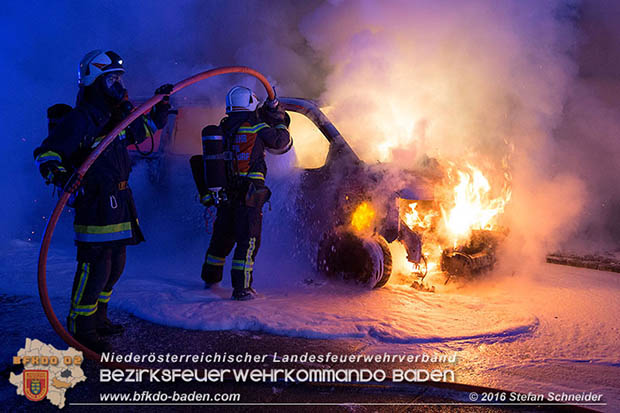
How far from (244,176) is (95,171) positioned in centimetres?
155

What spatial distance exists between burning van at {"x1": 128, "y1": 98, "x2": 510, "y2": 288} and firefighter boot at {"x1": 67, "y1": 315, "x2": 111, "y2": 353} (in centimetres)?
246

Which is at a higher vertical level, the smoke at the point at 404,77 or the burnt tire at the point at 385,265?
the smoke at the point at 404,77

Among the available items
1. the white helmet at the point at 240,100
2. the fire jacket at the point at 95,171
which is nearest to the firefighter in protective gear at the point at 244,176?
the white helmet at the point at 240,100

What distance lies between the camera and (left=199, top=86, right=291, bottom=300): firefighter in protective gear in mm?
4320

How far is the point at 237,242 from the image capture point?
4.41 meters

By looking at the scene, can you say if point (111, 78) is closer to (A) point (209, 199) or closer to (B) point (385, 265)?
(A) point (209, 199)

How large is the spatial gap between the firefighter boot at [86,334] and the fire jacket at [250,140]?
164cm

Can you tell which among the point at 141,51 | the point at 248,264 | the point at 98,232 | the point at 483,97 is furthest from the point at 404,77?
the point at 141,51

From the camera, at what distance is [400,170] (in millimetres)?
4832

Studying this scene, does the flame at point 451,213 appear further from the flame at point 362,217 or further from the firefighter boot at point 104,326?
the firefighter boot at point 104,326

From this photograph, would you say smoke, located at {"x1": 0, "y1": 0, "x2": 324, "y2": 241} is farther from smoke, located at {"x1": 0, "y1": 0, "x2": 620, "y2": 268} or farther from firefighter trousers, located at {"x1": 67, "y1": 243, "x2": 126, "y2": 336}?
firefighter trousers, located at {"x1": 67, "y1": 243, "x2": 126, "y2": 336}

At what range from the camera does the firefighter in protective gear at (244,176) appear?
4.32 meters

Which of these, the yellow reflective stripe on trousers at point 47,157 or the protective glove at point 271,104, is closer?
the yellow reflective stripe on trousers at point 47,157

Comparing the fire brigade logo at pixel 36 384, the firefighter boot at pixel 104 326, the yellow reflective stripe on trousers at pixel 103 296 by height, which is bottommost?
the fire brigade logo at pixel 36 384
